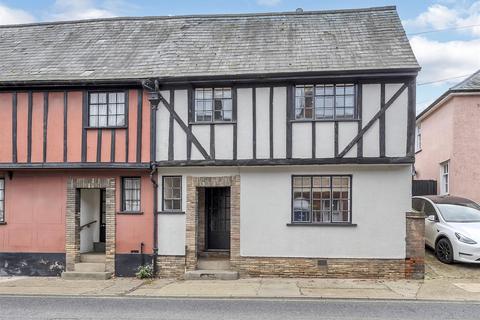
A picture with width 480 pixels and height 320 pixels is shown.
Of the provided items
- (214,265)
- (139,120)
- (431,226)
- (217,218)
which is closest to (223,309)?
(214,265)

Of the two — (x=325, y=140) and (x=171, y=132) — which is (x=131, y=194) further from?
(x=325, y=140)

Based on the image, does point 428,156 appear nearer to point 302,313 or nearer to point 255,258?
point 255,258

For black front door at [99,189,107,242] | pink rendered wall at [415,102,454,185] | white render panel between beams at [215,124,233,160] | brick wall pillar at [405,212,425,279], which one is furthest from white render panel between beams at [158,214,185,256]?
pink rendered wall at [415,102,454,185]

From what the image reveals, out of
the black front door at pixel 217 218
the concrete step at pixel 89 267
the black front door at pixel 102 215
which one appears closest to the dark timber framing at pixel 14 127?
the black front door at pixel 102 215

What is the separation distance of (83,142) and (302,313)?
7826mm

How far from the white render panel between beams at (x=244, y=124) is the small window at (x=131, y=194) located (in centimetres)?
312

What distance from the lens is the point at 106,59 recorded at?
47.0 feet

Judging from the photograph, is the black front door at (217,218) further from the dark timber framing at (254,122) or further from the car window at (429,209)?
the car window at (429,209)

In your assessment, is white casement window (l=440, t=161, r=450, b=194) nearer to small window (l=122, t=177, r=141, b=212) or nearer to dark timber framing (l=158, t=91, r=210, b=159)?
dark timber framing (l=158, t=91, r=210, b=159)

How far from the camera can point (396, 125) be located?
487 inches

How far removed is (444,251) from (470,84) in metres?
7.74

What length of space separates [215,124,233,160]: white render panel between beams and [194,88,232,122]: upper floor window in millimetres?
265

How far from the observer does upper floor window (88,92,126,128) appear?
526 inches

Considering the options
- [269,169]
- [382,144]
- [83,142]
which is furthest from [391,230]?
[83,142]
